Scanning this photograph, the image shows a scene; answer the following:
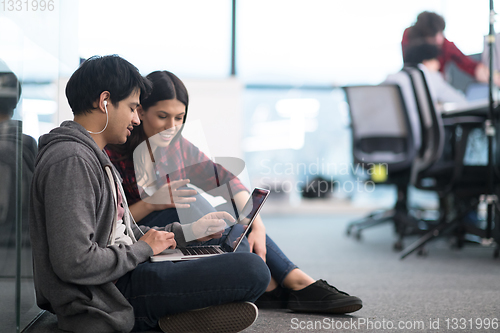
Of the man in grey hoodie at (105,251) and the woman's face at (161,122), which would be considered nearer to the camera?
the man in grey hoodie at (105,251)

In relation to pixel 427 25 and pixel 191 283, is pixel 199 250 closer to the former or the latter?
pixel 191 283

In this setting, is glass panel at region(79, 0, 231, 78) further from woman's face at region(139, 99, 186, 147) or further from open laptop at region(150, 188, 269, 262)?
open laptop at region(150, 188, 269, 262)

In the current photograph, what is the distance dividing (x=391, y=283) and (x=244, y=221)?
815 millimetres

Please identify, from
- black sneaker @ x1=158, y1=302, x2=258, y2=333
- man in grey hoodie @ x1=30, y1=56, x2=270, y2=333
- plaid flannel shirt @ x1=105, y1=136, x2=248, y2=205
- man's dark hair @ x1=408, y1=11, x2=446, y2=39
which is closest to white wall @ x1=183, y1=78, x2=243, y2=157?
plaid flannel shirt @ x1=105, y1=136, x2=248, y2=205

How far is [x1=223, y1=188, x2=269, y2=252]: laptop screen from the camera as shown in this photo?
1064 mm

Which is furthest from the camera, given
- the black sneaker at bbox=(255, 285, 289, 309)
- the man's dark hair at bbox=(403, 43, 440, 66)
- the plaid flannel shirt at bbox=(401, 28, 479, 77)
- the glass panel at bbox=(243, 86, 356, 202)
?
the glass panel at bbox=(243, 86, 356, 202)

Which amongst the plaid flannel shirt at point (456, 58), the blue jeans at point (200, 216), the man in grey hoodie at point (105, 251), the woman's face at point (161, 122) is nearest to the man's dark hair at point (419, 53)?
the plaid flannel shirt at point (456, 58)

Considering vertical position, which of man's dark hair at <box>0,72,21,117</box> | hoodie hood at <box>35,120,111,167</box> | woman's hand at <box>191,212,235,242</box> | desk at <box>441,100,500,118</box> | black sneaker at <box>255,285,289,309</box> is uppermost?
desk at <box>441,100,500,118</box>

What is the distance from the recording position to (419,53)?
2.62 meters

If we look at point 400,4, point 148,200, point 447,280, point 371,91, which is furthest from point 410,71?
point 400,4

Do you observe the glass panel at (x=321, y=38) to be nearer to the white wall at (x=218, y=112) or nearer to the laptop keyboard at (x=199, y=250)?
the white wall at (x=218, y=112)

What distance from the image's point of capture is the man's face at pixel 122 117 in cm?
92

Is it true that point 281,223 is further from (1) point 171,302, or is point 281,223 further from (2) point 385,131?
(1) point 171,302

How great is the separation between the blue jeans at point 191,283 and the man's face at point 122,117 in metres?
0.30
